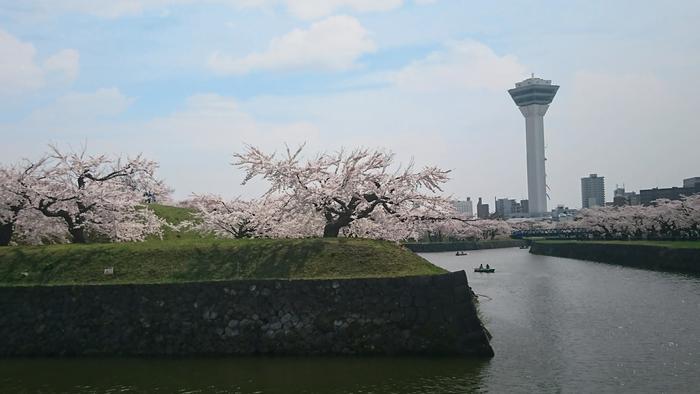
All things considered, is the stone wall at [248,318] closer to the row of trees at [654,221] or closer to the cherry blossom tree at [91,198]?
the cherry blossom tree at [91,198]

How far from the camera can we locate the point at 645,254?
60.6 metres

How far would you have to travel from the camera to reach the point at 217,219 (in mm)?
35688

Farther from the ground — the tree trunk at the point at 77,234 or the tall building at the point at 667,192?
the tall building at the point at 667,192

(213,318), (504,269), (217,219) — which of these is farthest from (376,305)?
(504,269)

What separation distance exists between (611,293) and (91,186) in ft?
107

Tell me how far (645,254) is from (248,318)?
5132 cm

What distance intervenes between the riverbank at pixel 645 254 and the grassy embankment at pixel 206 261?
37.6 m

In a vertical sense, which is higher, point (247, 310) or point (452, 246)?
point (452, 246)

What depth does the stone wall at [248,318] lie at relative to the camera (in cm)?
2123

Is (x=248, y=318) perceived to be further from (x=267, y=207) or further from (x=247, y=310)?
(x=267, y=207)

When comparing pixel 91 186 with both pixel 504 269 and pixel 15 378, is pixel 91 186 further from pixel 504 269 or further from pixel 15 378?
pixel 504 269

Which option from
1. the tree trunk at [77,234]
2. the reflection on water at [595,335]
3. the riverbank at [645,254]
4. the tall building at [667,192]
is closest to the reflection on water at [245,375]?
the reflection on water at [595,335]

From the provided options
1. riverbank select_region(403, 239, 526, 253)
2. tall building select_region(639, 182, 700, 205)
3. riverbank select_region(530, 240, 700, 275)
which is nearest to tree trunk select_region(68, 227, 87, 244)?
riverbank select_region(530, 240, 700, 275)

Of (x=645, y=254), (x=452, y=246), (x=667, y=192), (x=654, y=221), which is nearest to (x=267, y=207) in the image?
(x=645, y=254)
